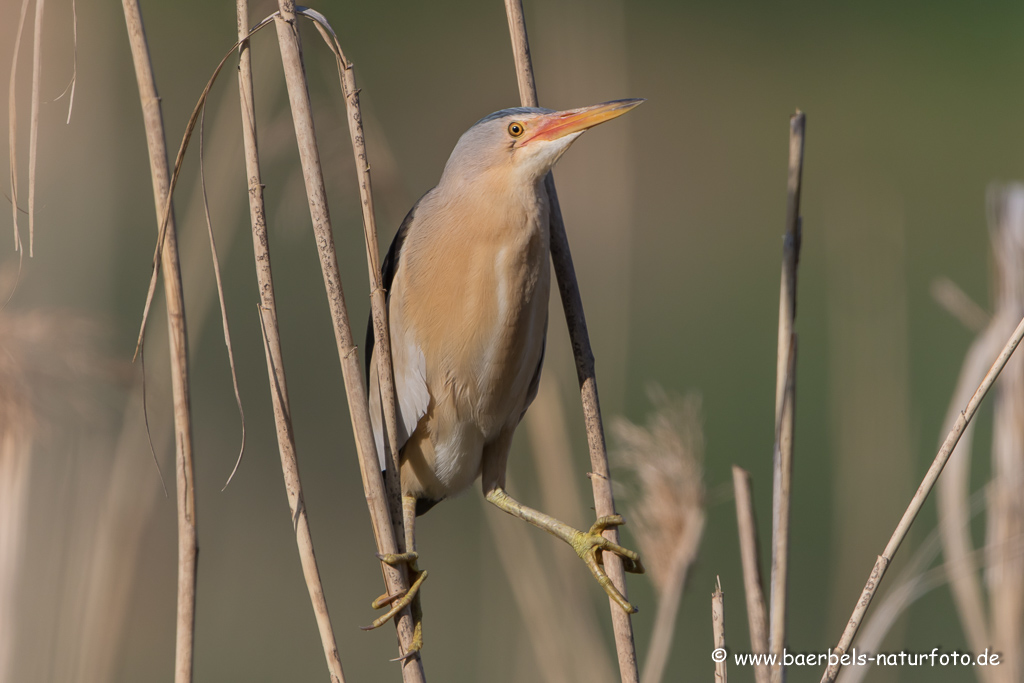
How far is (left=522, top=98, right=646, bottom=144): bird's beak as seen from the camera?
50.6 inches

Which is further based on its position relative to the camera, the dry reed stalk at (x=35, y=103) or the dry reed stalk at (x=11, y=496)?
the dry reed stalk at (x=11, y=496)

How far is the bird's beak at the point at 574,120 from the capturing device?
128cm

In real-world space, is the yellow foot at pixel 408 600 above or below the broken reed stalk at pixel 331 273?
below

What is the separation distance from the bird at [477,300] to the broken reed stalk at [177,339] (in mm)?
276

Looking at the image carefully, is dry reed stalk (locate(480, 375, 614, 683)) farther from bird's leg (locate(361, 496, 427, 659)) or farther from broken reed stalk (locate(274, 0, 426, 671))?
broken reed stalk (locate(274, 0, 426, 671))

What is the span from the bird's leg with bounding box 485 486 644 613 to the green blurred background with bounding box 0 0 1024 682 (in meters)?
0.17

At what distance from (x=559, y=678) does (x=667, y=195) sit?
623 cm

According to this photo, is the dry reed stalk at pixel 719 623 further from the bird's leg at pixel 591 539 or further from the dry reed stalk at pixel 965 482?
the dry reed stalk at pixel 965 482

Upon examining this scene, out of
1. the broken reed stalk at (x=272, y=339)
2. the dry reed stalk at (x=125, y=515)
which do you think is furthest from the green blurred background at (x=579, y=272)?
the broken reed stalk at (x=272, y=339)

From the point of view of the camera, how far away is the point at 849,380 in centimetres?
236

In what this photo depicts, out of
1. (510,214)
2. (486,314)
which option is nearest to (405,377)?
(486,314)

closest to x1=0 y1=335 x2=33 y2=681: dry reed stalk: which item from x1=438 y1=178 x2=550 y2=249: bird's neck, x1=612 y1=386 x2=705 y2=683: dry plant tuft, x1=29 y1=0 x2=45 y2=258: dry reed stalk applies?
x1=29 y1=0 x2=45 y2=258: dry reed stalk

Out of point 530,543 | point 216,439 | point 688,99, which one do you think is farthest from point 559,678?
point 688,99

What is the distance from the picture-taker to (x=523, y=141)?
1.38m
